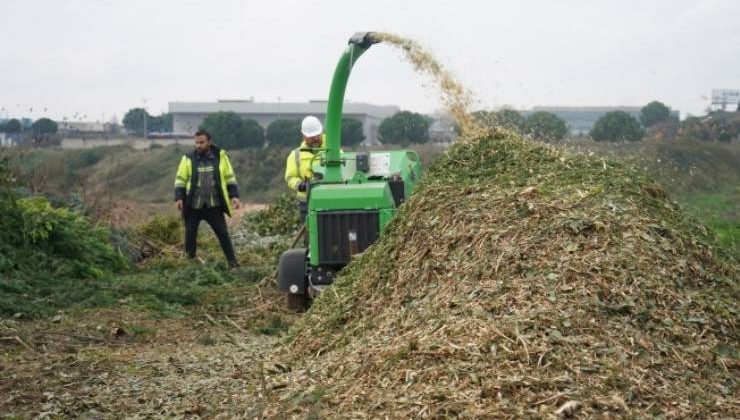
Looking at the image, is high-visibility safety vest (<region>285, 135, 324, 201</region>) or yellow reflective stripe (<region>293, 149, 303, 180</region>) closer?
high-visibility safety vest (<region>285, 135, 324, 201</region>)

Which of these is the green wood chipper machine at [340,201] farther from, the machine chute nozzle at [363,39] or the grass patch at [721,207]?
the grass patch at [721,207]

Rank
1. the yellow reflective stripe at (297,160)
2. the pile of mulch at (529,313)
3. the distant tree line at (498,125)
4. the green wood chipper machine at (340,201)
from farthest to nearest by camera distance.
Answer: the distant tree line at (498,125) → the yellow reflective stripe at (297,160) → the green wood chipper machine at (340,201) → the pile of mulch at (529,313)

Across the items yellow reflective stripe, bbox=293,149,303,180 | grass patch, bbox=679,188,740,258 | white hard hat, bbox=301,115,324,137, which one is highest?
white hard hat, bbox=301,115,324,137

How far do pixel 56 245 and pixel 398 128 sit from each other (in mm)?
26971

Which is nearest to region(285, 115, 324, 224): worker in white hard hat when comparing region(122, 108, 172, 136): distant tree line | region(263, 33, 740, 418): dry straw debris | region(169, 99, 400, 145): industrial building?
region(263, 33, 740, 418): dry straw debris

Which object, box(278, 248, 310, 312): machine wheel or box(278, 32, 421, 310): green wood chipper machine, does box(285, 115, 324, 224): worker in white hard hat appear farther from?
box(278, 248, 310, 312): machine wheel

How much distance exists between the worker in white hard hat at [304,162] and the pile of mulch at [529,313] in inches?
118

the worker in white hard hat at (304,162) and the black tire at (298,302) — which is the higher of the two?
the worker in white hard hat at (304,162)

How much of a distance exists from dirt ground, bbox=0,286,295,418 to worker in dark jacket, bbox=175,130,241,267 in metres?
2.77

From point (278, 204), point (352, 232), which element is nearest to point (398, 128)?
point (278, 204)

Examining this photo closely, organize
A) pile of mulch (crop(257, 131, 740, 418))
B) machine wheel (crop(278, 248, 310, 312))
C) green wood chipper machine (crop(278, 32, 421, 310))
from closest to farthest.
→ pile of mulch (crop(257, 131, 740, 418)) < green wood chipper machine (crop(278, 32, 421, 310)) < machine wheel (crop(278, 248, 310, 312))

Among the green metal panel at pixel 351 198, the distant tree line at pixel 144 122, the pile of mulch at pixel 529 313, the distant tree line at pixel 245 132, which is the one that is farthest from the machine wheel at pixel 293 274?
the distant tree line at pixel 144 122

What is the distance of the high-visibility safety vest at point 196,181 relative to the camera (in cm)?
1177

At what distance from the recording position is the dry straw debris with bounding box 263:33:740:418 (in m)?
4.70
